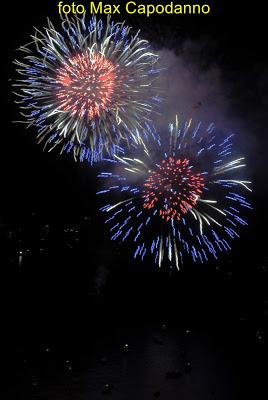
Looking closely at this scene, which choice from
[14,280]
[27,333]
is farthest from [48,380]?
[14,280]

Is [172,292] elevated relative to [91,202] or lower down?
lower down

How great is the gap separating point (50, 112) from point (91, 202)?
8791cm

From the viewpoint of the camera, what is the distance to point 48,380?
4131 cm

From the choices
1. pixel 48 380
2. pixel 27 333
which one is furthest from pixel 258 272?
pixel 48 380

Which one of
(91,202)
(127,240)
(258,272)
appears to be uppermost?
(91,202)

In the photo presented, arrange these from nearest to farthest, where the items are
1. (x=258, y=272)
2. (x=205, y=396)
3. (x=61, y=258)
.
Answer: (x=205, y=396) < (x=258, y=272) < (x=61, y=258)

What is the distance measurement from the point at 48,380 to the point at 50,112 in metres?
26.6

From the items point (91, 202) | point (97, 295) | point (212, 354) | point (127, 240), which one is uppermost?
point (91, 202)

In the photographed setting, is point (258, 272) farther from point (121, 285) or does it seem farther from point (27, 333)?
point (27, 333)

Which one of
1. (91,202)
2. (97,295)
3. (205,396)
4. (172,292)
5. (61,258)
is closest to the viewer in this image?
(205,396)

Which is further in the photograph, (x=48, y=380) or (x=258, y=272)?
(x=258, y=272)

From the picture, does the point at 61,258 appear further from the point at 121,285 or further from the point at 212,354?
the point at 212,354

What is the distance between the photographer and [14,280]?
7538 cm

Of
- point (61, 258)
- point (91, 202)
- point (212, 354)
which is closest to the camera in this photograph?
point (212, 354)
